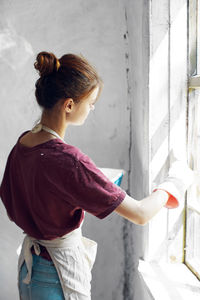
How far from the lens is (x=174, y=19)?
4.16 ft

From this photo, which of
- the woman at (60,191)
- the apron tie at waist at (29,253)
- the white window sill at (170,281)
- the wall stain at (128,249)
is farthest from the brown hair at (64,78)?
the white window sill at (170,281)

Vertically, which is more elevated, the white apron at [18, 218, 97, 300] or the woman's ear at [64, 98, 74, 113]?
the woman's ear at [64, 98, 74, 113]

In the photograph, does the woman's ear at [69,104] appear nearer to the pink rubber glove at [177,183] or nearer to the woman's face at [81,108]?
the woman's face at [81,108]

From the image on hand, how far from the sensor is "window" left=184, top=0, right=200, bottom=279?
4.17ft

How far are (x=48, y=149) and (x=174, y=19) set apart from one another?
2.23 ft

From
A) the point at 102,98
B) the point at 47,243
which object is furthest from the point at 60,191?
the point at 102,98

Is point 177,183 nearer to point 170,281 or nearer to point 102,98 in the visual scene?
point 170,281

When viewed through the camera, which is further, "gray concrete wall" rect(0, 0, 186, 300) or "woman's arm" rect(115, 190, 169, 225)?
"gray concrete wall" rect(0, 0, 186, 300)

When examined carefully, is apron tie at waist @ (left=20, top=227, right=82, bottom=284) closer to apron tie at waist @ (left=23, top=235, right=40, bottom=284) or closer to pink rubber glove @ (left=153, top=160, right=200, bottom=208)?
→ apron tie at waist @ (left=23, top=235, right=40, bottom=284)

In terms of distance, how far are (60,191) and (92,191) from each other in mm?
98

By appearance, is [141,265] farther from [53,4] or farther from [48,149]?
[53,4]

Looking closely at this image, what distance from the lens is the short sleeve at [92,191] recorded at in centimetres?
95

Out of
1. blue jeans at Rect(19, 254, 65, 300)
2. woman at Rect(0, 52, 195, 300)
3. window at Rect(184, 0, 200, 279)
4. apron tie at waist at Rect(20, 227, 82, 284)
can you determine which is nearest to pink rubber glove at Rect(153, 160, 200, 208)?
woman at Rect(0, 52, 195, 300)

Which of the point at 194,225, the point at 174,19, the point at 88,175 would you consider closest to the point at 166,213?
the point at 194,225
